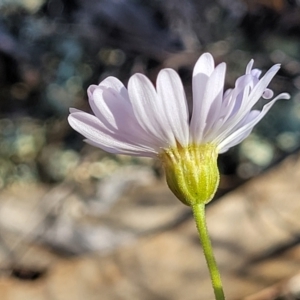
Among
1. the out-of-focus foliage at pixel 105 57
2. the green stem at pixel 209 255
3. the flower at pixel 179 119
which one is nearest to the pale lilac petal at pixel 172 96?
the flower at pixel 179 119

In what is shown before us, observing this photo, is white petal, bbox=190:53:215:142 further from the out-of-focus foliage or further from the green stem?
the out-of-focus foliage

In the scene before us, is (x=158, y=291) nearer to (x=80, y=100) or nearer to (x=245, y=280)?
(x=245, y=280)

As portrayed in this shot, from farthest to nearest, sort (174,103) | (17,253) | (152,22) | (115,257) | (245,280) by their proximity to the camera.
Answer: (152,22) < (17,253) < (115,257) < (245,280) < (174,103)

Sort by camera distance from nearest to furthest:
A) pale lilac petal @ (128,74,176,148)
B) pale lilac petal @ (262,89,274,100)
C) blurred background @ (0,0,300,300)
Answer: pale lilac petal @ (128,74,176,148) < pale lilac petal @ (262,89,274,100) < blurred background @ (0,0,300,300)

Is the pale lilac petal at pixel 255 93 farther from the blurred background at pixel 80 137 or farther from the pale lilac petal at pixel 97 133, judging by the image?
the blurred background at pixel 80 137

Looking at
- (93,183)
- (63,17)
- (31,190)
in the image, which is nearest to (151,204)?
(93,183)

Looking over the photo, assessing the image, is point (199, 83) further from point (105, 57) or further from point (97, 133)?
point (105, 57)

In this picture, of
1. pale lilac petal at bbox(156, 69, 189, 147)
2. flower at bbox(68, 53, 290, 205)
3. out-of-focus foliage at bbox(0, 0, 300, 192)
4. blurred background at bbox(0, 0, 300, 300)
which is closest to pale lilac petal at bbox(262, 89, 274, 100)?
flower at bbox(68, 53, 290, 205)
